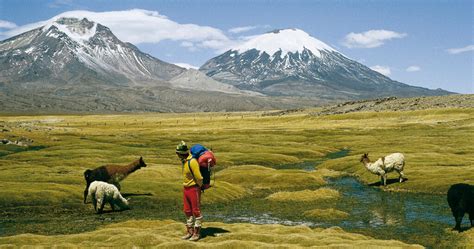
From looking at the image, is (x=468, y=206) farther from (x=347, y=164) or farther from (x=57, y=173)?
(x=57, y=173)

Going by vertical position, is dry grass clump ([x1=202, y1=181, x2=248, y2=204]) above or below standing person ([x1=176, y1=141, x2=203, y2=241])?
below

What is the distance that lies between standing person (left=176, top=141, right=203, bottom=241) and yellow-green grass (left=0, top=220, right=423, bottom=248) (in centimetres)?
85

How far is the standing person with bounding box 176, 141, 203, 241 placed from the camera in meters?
23.9

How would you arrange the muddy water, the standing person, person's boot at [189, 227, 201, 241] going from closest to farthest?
the standing person, person's boot at [189, 227, 201, 241], the muddy water

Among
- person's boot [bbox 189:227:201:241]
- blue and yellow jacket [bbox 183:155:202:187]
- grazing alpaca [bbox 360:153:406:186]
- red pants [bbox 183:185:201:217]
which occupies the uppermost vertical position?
blue and yellow jacket [bbox 183:155:202:187]

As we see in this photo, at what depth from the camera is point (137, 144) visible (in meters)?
109

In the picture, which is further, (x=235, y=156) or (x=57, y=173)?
(x=235, y=156)

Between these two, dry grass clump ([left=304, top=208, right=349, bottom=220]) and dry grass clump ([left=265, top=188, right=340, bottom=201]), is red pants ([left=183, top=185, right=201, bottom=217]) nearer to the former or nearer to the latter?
dry grass clump ([left=304, top=208, right=349, bottom=220])

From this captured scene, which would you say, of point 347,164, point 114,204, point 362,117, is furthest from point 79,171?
point 362,117

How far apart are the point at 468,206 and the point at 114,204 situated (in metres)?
26.1

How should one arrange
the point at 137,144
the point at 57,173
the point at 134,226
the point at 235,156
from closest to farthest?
1. the point at 134,226
2. the point at 57,173
3. the point at 235,156
4. the point at 137,144

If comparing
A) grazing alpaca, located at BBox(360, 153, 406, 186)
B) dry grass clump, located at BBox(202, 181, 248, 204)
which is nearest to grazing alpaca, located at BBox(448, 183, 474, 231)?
dry grass clump, located at BBox(202, 181, 248, 204)

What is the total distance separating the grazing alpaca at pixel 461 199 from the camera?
1152 inches

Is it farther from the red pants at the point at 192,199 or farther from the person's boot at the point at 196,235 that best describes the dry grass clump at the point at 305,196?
the red pants at the point at 192,199
